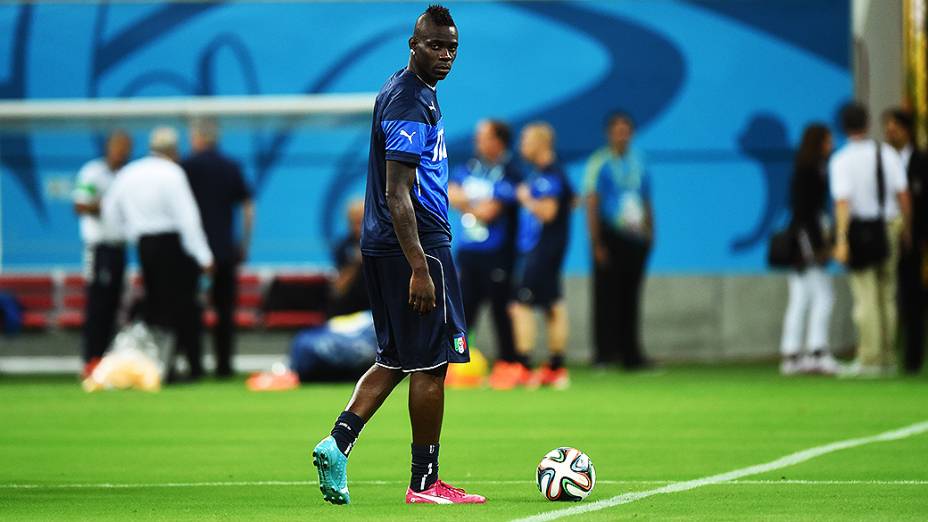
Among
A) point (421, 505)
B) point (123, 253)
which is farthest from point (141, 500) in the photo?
point (123, 253)

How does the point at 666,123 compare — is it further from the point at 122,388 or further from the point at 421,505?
the point at 421,505

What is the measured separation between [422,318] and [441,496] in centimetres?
75

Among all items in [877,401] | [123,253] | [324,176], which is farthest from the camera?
[324,176]

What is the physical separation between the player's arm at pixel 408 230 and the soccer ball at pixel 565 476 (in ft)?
2.84

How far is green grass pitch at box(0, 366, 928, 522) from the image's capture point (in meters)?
7.61

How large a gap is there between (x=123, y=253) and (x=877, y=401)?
738 cm

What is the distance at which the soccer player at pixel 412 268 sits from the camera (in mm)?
7633

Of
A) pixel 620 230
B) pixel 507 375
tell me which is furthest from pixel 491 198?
pixel 620 230

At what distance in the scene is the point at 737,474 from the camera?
8.91 metres

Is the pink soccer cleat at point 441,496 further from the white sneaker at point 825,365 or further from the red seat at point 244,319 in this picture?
the red seat at point 244,319

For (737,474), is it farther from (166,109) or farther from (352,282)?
(166,109)

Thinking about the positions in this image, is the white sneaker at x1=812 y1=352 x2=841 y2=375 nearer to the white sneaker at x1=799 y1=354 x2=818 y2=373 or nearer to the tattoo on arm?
the white sneaker at x1=799 y1=354 x2=818 y2=373

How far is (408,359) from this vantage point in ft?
25.3

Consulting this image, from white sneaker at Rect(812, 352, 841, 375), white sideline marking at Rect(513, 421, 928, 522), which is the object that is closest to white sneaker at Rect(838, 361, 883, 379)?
white sneaker at Rect(812, 352, 841, 375)
